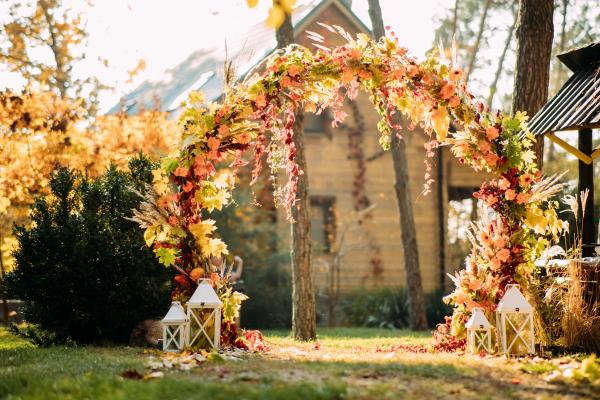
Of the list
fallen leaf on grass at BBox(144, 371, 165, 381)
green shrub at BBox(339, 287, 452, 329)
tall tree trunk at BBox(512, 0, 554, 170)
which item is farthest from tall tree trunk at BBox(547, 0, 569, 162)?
fallen leaf on grass at BBox(144, 371, 165, 381)

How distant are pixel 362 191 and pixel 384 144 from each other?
12.6m

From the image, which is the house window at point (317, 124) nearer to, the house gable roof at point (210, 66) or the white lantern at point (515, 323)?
the house gable roof at point (210, 66)

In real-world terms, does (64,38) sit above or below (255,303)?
above

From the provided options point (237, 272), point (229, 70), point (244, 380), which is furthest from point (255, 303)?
point (244, 380)

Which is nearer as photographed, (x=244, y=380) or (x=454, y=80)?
(x=244, y=380)

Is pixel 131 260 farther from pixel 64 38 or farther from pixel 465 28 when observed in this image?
pixel 465 28

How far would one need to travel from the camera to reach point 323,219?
22.5m

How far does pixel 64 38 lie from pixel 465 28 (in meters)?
17.6

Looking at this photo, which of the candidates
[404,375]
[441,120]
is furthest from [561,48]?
[404,375]

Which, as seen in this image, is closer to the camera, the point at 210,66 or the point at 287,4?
the point at 287,4

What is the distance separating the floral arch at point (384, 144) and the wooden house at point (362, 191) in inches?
477

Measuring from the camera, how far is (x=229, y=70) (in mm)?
9766

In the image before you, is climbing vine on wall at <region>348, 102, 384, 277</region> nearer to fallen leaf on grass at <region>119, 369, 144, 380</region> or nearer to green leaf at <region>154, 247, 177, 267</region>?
green leaf at <region>154, 247, 177, 267</region>

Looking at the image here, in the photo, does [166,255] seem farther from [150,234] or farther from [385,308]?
[385,308]
